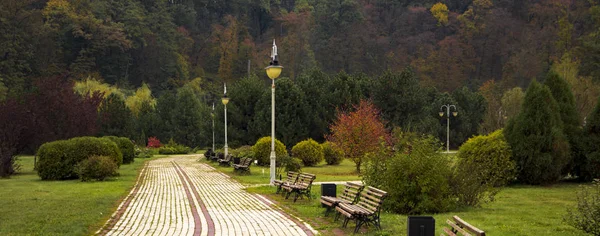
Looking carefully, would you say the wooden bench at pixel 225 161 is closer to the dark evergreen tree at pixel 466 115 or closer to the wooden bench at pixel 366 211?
the wooden bench at pixel 366 211

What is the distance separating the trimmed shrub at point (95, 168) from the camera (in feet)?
77.0

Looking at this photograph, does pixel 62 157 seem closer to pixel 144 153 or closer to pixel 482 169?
pixel 482 169

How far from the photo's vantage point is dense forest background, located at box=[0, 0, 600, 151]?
5142cm

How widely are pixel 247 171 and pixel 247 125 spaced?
68.0 feet

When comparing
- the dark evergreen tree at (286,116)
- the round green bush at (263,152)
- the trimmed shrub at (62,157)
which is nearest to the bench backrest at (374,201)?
the trimmed shrub at (62,157)

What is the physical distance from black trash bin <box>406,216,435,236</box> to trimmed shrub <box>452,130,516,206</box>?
247 inches

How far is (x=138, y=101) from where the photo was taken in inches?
2960

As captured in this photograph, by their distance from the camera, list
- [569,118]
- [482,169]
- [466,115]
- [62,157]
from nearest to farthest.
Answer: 1. [482,169]
2. [569,118]
3. [62,157]
4. [466,115]

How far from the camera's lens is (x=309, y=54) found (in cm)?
9206

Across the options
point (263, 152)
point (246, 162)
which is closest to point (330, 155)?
point (263, 152)

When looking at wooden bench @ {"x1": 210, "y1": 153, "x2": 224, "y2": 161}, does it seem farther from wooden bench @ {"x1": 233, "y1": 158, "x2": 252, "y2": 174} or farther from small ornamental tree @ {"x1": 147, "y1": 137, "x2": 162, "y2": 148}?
small ornamental tree @ {"x1": 147, "y1": 137, "x2": 162, "y2": 148}

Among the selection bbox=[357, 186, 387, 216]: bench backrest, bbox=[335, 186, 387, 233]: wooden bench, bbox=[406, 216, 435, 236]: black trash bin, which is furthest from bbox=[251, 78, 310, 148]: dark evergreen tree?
bbox=[406, 216, 435, 236]: black trash bin

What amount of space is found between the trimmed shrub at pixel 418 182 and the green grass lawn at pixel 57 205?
6455mm

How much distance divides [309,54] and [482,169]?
77576 mm
